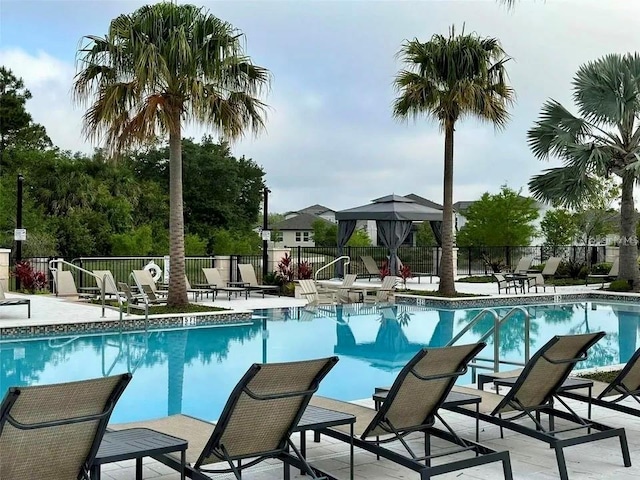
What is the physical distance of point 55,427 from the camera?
11.3 ft

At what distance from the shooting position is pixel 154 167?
4469 cm

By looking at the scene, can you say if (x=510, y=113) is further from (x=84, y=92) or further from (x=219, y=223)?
(x=219, y=223)

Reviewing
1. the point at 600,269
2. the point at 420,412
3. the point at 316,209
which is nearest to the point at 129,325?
the point at 420,412

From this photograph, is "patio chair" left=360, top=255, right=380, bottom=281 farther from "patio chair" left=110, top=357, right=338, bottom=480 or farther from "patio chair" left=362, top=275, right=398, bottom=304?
"patio chair" left=110, top=357, right=338, bottom=480

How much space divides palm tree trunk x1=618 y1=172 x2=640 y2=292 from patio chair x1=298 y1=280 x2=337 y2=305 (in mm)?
7696

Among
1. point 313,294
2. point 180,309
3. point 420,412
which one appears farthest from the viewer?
point 313,294

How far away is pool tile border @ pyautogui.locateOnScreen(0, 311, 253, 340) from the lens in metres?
12.7

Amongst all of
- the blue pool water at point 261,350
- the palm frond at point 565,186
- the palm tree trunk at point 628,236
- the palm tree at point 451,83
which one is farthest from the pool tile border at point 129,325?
the palm tree trunk at point 628,236

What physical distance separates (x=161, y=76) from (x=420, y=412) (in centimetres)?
1078

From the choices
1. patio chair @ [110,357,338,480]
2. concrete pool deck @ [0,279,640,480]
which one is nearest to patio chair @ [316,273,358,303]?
concrete pool deck @ [0,279,640,480]

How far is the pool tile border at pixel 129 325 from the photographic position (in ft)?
41.7

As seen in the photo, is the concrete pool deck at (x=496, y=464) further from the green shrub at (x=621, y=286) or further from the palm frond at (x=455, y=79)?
the green shrub at (x=621, y=286)

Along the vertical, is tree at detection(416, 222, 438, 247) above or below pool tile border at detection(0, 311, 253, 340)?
above

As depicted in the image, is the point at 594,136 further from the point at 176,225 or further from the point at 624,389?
the point at 624,389
